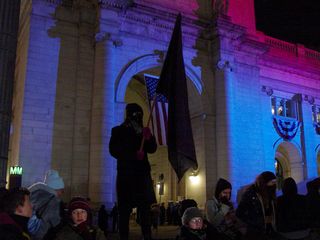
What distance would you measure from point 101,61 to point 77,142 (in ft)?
12.7

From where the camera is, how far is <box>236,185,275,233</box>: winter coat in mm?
6938

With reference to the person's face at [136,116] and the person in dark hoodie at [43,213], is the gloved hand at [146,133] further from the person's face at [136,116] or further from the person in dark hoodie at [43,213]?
the person in dark hoodie at [43,213]

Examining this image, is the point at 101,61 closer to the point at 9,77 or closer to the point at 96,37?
the point at 96,37

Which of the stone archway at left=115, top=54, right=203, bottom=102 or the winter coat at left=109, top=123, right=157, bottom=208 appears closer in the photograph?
the winter coat at left=109, top=123, right=157, bottom=208

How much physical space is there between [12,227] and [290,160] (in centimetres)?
2661

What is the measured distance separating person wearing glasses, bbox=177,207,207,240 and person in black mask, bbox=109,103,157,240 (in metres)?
0.76

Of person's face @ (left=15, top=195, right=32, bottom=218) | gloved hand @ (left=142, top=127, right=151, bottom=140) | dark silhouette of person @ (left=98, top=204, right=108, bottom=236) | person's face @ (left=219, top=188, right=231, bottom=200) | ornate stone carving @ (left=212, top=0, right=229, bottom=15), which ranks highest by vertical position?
ornate stone carving @ (left=212, top=0, right=229, bottom=15)

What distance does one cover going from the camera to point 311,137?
2820 centimetres

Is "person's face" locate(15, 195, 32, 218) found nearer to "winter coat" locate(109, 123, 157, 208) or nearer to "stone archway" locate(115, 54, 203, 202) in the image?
"winter coat" locate(109, 123, 157, 208)

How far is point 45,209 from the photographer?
6293 millimetres

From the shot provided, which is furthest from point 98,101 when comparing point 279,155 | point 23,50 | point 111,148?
point 279,155

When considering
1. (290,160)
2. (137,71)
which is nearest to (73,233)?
(137,71)

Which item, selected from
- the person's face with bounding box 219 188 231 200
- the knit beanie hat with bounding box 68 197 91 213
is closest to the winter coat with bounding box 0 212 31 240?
the knit beanie hat with bounding box 68 197 91 213

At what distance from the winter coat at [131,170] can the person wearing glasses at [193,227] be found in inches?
31.0
